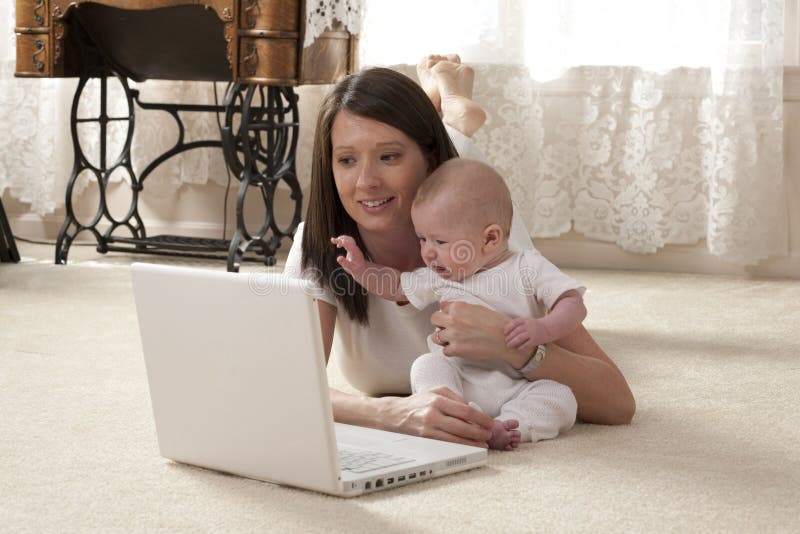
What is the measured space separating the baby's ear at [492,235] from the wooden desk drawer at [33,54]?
2.17 meters

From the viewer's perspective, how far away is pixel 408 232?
1.70 m

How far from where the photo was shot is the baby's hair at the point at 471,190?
1.52m

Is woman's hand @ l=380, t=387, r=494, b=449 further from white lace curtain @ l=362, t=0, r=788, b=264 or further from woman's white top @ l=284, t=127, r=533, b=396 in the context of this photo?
white lace curtain @ l=362, t=0, r=788, b=264

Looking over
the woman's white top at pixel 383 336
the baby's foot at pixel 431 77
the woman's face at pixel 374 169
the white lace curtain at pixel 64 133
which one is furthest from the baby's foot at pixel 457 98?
the white lace curtain at pixel 64 133

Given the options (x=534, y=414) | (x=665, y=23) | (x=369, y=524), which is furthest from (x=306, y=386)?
(x=665, y=23)

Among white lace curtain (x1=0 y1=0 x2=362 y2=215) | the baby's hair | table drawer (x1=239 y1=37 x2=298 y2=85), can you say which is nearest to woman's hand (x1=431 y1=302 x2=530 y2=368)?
the baby's hair

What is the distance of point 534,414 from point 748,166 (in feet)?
6.55

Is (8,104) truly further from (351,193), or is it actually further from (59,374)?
(351,193)

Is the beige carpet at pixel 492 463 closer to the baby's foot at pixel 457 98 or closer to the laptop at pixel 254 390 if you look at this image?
the laptop at pixel 254 390

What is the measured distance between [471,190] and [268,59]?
155 centimetres

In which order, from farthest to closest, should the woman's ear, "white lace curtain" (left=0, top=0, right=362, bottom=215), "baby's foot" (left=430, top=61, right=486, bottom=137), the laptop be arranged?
"white lace curtain" (left=0, top=0, right=362, bottom=215), "baby's foot" (left=430, top=61, right=486, bottom=137), the woman's ear, the laptop

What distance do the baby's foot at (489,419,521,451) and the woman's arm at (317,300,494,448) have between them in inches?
0.6

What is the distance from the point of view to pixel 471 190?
60.0 inches

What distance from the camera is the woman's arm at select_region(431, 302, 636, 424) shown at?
1.54 meters
